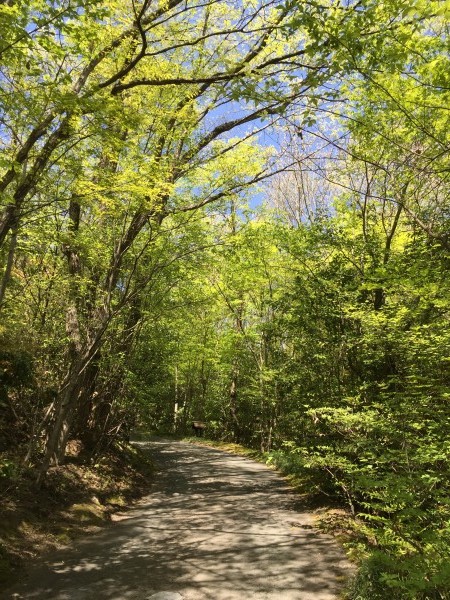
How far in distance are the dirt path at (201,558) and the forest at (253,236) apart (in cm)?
79

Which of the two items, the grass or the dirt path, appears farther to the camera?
the grass

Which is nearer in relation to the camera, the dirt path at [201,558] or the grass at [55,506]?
the dirt path at [201,558]

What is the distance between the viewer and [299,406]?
7.99m

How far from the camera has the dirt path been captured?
15.1 feet

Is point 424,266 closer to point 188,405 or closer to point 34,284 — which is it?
point 34,284

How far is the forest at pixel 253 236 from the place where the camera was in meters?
4.07

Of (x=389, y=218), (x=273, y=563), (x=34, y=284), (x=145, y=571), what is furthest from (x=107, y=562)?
(x=389, y=218)

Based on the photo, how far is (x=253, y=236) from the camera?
12.1 meters

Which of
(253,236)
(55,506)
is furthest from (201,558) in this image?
(253,236)

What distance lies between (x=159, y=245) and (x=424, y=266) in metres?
5.72

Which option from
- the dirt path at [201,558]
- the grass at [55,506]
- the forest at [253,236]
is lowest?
the dirt path at [201,558]

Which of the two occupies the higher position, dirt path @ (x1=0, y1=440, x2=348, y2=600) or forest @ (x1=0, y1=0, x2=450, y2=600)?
forest @ (x1=0, y1=0, x2=450, y2=600)

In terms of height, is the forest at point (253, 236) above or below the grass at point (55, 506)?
above

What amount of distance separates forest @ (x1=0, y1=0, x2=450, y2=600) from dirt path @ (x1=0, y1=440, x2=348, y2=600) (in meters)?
0.79
